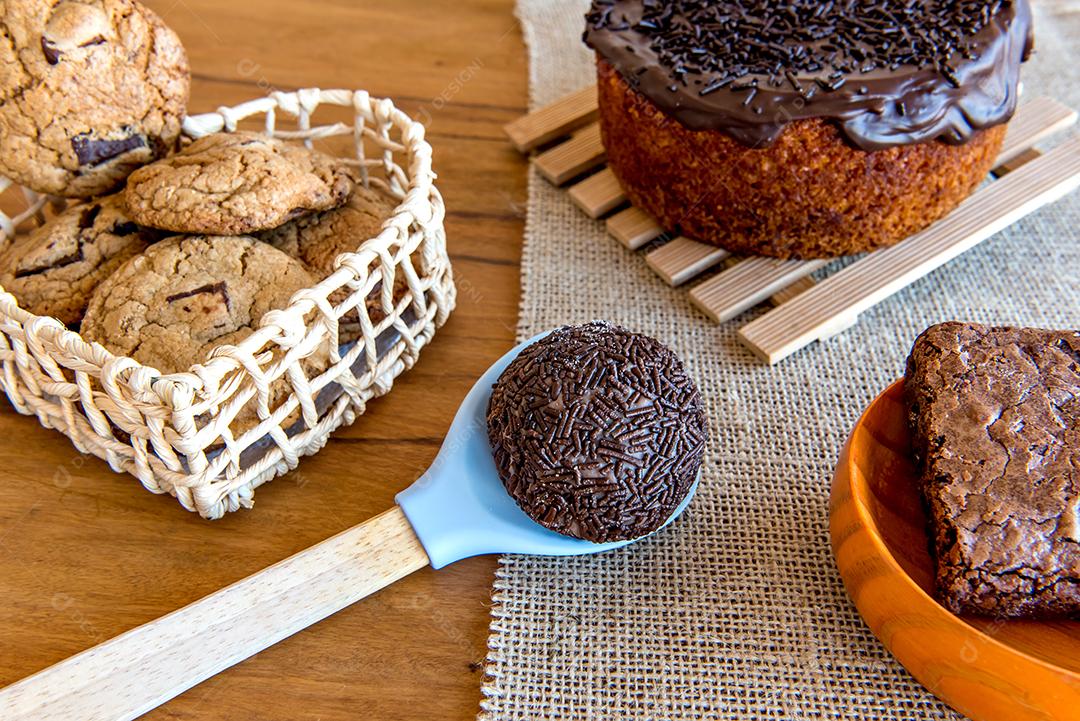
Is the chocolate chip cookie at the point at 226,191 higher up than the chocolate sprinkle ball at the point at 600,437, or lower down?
higher up

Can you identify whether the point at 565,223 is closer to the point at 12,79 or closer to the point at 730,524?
the point at 730,524

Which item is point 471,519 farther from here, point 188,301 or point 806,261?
point 806,261

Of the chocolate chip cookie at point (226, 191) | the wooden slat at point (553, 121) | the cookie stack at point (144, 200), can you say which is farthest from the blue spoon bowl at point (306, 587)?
the wooden slat at point (553, 121)

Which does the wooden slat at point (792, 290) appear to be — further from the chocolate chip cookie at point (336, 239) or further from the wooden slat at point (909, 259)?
the chocolate chip cookie at point (336, 239)

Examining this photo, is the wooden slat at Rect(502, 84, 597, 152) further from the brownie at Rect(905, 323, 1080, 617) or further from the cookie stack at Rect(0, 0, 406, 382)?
the brownie at Rect(905, 323, 1080, 617)

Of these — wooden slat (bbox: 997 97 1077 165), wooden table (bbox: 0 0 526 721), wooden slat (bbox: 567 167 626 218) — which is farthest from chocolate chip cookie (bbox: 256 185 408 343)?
wooden slat (bbox: 997 97 1077 165)

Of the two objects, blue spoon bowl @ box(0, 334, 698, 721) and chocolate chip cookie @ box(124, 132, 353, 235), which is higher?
chocolate chip cookie @ box(124, 132, 353, 235)

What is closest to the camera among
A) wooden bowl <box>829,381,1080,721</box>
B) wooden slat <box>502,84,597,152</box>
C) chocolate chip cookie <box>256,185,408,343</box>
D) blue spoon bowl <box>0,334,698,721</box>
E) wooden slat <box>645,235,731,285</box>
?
wooden bowl <box>829,381,1080,721</box>
